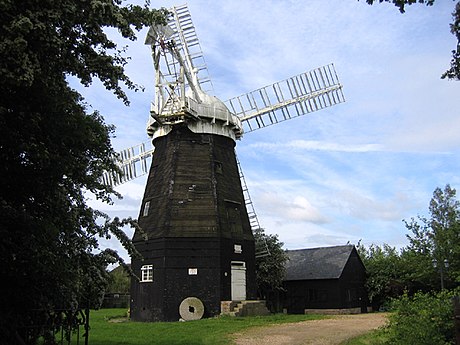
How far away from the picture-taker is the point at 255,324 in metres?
20.1

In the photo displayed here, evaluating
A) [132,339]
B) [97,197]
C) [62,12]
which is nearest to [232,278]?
[132,339]

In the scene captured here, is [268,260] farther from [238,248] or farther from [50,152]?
[50,152]

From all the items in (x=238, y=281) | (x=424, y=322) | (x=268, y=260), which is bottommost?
(x=424, y=322)

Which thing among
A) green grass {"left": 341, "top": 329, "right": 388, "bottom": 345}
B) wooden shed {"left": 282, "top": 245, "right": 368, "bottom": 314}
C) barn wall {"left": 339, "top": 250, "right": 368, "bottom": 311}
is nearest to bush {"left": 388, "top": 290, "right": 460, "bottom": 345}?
green grass {"left": 341, "top": 329, "right": 388, "bottom": 345}

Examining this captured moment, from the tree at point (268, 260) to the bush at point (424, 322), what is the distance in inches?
668

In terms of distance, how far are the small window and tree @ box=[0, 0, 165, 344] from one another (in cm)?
1412

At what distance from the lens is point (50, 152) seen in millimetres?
8531

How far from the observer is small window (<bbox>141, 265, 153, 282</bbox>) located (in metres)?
24.5

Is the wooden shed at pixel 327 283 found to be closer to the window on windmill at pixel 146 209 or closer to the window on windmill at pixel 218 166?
the window on windmill at pixel 218 166

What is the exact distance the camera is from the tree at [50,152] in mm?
7195

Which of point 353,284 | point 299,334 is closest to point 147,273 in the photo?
point 299,334

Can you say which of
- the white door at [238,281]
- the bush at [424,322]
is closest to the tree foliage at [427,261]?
the white door at [238,281]

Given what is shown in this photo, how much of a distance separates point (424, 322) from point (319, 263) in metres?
23.4

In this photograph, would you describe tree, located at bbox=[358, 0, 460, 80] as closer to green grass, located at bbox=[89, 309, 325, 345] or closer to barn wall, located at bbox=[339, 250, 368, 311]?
green grass, located at bbox=[89, 309, 325, 345]
